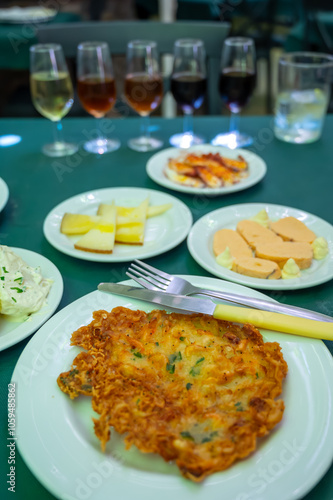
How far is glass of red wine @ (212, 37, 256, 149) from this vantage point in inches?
76.7

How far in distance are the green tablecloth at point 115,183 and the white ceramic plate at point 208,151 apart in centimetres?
4

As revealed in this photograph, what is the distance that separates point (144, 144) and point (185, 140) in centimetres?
19

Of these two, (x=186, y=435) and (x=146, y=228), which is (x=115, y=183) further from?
(x=186, y=435)

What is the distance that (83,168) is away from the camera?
1848mm

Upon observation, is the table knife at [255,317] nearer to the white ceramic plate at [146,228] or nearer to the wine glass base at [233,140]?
the white ceramic plate at [146,228]

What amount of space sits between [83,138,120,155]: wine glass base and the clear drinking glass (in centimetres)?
75

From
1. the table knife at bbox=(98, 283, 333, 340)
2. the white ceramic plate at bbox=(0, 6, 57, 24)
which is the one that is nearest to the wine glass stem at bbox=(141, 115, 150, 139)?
the table knife at bbox=(98, 283, 333, 340)

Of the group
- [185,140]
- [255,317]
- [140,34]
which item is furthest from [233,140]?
[255,317]

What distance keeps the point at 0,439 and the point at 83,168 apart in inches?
48.6

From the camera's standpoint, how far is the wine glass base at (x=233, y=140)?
2.01 meters

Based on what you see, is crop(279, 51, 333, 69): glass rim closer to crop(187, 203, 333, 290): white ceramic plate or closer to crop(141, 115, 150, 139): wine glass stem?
crop(141, 115, 150, 139): wine glass stem

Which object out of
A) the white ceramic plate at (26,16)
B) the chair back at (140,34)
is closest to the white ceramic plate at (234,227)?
the chair back at (140,34)

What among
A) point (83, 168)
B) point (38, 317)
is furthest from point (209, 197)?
point (38, 317)

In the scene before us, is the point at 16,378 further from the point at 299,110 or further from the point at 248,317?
the point at 299,110
